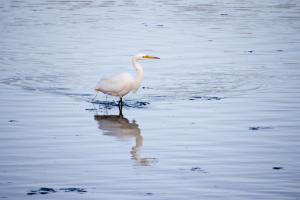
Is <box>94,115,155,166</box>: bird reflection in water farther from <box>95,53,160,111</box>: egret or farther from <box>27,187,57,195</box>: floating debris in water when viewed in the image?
<box>27,187,57,195</box>: floating debris in water

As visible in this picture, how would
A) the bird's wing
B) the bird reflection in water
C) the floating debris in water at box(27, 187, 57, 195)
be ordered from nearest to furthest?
1. the floating debris in water at box(27, 187, 57, 195)
2. the bird reflection in water
3. the bird's wing

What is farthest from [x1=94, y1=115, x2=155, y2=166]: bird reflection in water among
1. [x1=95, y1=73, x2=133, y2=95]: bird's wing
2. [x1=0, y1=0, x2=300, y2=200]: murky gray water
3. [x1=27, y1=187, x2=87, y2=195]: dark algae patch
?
[x1=27, y1=187, x2=87, y2=195]: dark algae patch

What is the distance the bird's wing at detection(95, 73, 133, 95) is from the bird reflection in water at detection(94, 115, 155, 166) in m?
0.94

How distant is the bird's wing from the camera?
14883 millimetres

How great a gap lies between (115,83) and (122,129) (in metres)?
2.08

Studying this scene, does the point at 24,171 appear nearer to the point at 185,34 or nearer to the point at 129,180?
the point at 129,180

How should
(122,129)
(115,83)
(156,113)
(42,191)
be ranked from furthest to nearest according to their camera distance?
(115,83), (156,113), (122,129), (42,191)

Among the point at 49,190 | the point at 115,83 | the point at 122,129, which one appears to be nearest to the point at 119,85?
the point at 115,83

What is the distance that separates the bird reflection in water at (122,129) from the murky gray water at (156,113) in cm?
3

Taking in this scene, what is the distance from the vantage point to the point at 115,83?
14.9m

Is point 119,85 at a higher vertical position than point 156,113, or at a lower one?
higher

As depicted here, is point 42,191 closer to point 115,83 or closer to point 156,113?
point 156,113

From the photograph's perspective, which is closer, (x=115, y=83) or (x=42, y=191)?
(x=42, y=191)

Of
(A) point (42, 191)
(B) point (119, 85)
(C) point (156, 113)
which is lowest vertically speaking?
(A) point (42, 191)
